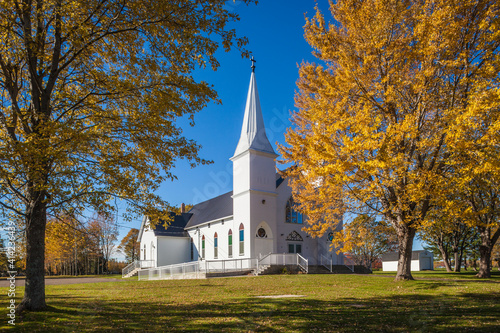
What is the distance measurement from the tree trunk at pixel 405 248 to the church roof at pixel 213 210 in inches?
660

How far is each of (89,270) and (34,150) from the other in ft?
186

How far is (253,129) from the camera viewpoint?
29531 millimetres

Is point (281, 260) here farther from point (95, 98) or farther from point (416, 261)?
point (416, 261)

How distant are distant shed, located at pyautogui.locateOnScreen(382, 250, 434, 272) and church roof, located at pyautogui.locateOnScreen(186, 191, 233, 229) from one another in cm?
3141

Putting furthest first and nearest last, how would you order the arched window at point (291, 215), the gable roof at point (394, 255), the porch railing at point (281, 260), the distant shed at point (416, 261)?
the gable roof at point (394, 255) < the distant shed at point (416, 261) < the arched window at point (291, 215) < the porch railing at point (281, 260)

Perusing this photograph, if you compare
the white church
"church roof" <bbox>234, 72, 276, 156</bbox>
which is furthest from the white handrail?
"church roof" <bbox>234, 72, 276, 156</bbox>

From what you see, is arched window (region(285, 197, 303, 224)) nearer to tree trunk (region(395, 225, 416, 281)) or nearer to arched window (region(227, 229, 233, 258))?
arched window (region(227, 229, 233, 258))

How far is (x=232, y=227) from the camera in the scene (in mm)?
29797

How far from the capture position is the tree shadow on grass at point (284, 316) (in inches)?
257

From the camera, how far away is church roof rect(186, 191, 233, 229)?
3269cm

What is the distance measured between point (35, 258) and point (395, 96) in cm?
1363

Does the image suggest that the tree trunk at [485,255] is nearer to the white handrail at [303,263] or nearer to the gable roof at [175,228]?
the white handrail at [303,263]

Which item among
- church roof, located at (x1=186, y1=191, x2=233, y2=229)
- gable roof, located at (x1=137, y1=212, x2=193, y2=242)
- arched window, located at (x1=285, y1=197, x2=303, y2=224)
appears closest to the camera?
arched window, located at (x1=285, y1=197, x2=303, y2=224)

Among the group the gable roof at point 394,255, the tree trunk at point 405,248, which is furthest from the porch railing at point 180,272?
the gable roof at point 394,255
